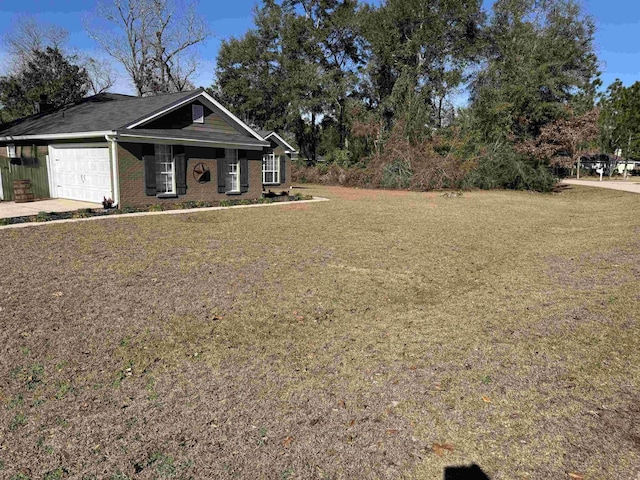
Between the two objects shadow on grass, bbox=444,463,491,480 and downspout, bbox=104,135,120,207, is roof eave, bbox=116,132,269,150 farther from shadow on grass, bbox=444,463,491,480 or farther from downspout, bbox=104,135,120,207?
shadow on grass, bbox=444,463,491,480

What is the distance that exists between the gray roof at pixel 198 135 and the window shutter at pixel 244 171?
659mm

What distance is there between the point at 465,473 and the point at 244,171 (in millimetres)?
17559

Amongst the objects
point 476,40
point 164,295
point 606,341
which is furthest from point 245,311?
point 476,40

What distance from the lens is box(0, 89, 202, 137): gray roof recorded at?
15938 mm

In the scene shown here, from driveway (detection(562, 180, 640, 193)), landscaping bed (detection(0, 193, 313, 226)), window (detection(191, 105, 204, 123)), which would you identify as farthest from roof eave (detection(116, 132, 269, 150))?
driveway (detection(562, 180, 640, 193))

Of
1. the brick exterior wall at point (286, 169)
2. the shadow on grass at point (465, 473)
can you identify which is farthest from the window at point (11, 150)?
the shadow on grass at point (465, 473)

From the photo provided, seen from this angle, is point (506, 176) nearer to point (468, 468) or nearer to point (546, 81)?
point (546, 81)

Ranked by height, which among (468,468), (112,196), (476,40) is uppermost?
(476,40)

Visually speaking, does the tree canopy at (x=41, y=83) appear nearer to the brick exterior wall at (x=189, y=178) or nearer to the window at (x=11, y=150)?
the window at (x=11, y=150)

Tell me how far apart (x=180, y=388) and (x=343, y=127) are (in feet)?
138

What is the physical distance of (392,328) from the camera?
5191mm

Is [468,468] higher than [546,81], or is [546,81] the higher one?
[546,81]

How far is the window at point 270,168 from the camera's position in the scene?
26266 millimetres

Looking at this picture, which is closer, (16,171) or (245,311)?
(245,311)
